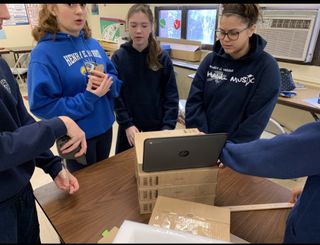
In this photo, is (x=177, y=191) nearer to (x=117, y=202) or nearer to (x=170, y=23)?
(x=117, y=202)

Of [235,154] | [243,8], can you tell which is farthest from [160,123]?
[235,154]

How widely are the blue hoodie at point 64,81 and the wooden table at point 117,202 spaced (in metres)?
0.30

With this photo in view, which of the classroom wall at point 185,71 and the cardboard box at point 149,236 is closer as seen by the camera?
the cardboard box at point 149,236

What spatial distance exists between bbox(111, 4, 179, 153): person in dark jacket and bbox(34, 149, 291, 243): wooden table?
0.58m

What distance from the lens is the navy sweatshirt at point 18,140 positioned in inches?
→ 23.6

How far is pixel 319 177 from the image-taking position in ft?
2.25

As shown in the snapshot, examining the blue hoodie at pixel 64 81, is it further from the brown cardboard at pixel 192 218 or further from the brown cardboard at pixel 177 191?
the brown cardboard at pixel 192 218

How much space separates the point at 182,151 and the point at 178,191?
0.58 ft

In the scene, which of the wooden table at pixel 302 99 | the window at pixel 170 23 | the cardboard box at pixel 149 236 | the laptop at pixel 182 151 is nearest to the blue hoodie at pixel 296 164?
the laptop at pixel 182 151

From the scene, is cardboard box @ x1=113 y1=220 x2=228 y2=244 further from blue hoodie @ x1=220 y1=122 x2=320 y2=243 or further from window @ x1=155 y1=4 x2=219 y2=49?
window @ x1=155 y1=4 x2=219 y2=49

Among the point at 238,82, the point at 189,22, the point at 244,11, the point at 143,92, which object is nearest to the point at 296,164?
the point at 238,82

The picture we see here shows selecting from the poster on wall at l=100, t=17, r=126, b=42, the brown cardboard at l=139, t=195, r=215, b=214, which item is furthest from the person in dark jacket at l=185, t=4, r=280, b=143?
the poster on wall at l=100, t=17, r=126, b=42

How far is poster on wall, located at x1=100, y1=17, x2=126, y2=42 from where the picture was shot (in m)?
3.81

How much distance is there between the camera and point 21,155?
1.99 feet
